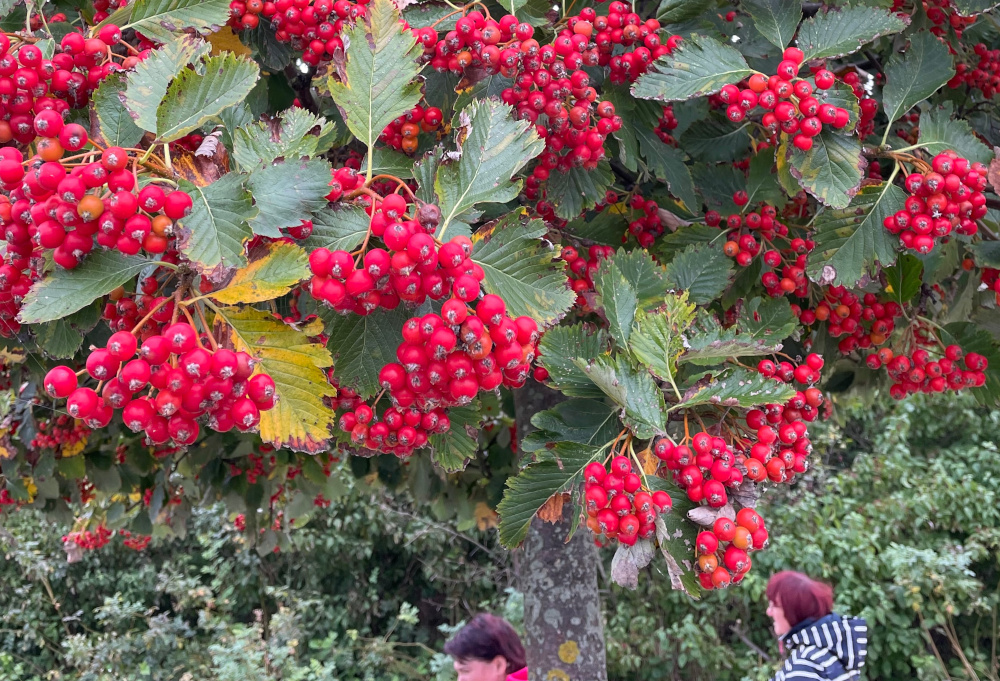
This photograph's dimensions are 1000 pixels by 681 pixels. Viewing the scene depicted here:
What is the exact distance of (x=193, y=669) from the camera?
7605 mm

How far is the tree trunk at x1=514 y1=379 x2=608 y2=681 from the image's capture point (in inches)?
114

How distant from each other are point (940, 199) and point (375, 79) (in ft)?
4.71

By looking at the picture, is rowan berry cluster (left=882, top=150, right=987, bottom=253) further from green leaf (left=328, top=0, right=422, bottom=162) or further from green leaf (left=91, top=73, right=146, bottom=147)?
green leaf (left=91, top=73, right=146, bottom=147)

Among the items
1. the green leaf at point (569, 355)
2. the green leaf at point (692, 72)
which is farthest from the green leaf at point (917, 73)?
the green leaf at point (569, 355)

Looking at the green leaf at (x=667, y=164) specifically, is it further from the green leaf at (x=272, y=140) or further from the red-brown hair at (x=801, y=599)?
the red-brown hair at (x=801, y=599)

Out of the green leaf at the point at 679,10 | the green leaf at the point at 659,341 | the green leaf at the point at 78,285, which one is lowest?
the green leaf at the point at 659,341

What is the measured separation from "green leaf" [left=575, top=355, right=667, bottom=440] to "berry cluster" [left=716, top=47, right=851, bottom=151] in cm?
75

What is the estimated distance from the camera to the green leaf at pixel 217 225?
1046 mm

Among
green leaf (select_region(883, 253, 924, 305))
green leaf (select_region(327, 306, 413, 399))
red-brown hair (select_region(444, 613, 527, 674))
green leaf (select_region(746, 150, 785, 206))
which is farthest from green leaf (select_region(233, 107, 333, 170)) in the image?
red-brown hair (select_region(444, 613, 527, 674))

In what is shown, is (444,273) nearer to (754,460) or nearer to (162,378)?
(162,378)

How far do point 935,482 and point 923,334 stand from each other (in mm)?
5655

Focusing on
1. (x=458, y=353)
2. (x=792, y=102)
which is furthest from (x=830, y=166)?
(x=458, y=353)

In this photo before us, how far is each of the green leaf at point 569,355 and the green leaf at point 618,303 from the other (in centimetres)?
9

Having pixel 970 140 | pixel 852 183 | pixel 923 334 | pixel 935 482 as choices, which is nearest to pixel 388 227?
pixel 852 183
